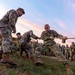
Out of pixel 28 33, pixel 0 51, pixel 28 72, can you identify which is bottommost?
pixel 28 72

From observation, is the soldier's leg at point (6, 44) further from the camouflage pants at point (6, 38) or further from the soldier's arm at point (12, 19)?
the soldier's arm at point (12, 19)

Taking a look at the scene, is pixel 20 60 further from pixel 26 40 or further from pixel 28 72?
pixel 28 72

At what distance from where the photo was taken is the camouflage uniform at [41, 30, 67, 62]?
12283 millimetres

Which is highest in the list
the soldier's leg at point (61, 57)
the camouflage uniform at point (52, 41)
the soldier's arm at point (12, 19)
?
→ the soldier's arm at point (12, 19)

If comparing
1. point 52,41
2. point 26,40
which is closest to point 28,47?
point 26,40

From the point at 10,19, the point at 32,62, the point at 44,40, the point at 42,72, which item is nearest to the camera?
the point at 10,19

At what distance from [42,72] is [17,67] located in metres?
1.03

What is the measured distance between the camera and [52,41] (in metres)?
12.5

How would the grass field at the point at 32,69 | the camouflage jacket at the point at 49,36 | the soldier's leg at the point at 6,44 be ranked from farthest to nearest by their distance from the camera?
the camouflage jacket at the point at 49,36 → the grass field at the point at 32,69 → the soldier's leg at the point at 6,44

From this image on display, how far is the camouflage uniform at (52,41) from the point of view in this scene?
12283 millimetres

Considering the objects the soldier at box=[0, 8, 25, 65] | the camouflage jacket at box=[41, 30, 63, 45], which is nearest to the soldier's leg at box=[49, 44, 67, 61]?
the camouflage jacket at box=[41, 30, 63, 45]

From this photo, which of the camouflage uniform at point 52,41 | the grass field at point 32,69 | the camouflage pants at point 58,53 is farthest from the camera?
the camouflage uniform at point 52,41

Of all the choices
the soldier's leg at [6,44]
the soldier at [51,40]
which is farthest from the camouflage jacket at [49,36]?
the soldier's leg at [6,44]

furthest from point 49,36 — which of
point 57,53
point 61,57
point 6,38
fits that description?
point 6,38
